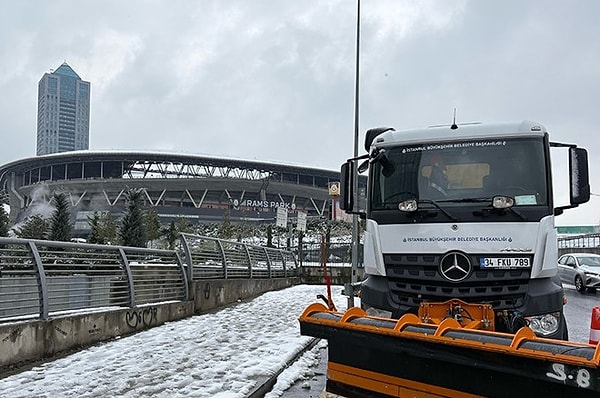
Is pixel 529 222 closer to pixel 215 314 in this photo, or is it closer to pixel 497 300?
pixel 497 300

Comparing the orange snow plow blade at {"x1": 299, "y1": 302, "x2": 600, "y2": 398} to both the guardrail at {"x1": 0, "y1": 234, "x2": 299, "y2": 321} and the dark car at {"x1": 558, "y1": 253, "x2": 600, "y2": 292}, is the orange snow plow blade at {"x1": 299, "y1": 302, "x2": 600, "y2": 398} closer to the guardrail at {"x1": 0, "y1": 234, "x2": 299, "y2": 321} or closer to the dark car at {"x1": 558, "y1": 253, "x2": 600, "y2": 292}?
the guardrail at {"x1": 0, "y1": 234, "x2": 299, "y2": 321}

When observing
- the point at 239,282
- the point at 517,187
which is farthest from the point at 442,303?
the point at 239,282

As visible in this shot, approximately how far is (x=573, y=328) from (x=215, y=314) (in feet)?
24.9

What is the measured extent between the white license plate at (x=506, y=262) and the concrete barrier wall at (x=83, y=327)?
5382mm

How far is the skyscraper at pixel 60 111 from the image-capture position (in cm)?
14262

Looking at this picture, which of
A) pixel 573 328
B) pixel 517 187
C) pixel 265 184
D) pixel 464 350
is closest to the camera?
pixel 464 350

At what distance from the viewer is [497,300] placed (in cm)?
511

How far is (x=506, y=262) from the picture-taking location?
515cm

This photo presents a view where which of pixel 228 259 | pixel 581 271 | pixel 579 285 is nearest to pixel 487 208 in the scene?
pixel 228 259

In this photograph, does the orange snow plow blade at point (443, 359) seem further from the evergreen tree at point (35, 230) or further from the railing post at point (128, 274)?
the evergreen tree at point (35, 230)

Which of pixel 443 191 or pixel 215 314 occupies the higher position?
pixel 443 191

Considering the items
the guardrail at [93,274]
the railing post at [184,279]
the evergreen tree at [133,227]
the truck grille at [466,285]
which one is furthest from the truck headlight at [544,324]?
the evergreen tree at [133,227]

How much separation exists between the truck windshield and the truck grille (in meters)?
0.73

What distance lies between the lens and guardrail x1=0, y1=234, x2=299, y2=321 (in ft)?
21.7
